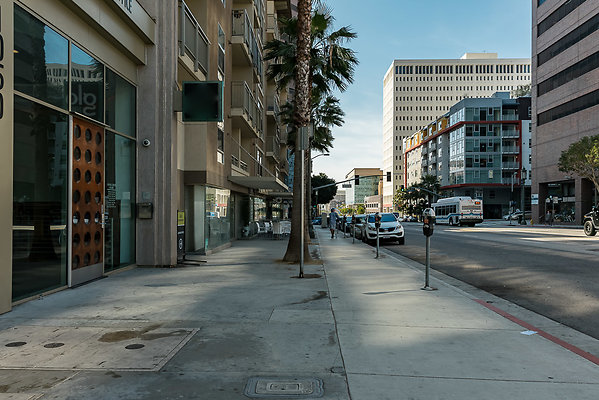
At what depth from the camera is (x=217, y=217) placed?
16828mm

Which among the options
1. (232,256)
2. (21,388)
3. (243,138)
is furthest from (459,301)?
(243,138)

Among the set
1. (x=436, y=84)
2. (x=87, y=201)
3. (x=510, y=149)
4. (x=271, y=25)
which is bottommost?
(x=87, y=201)

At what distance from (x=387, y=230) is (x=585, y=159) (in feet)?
87.9

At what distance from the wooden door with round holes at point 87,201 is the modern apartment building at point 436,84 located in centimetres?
14874

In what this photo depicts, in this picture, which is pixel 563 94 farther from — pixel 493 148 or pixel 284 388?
pixel 284 388

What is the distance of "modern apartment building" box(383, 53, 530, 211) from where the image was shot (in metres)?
154

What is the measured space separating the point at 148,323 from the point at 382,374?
315cm

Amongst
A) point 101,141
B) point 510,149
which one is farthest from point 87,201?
point 510,149

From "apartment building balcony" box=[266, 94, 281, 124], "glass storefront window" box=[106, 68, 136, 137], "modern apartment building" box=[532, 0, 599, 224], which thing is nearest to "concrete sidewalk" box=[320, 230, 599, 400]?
"glass storefront window" box=[106, 68, 136, 137]

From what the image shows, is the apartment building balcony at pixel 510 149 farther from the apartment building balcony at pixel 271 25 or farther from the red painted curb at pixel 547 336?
the red painted curb at pixel 547 336

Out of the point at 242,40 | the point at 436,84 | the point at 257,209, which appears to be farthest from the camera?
the point at 436,84

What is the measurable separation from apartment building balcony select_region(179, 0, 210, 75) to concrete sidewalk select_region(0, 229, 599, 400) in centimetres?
740

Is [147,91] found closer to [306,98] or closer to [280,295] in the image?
[306,98]

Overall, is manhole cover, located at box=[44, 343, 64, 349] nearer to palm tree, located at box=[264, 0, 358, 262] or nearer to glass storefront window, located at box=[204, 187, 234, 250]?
palm tree, located at box=[264, 0, 358, 262]
